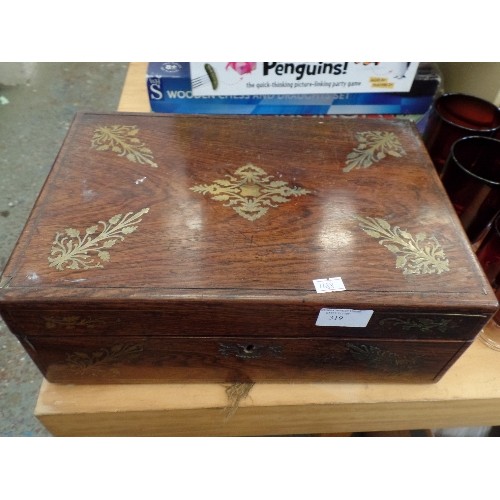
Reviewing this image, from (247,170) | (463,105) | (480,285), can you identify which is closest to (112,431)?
(247,170)

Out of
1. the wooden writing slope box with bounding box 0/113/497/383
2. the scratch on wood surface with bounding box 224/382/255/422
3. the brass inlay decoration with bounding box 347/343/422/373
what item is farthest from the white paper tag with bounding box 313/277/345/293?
the scratch on wood surface with bounding box 224/382/255/422

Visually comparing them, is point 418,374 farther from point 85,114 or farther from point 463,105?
point 85,114

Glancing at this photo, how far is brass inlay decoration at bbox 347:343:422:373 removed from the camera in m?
0.65

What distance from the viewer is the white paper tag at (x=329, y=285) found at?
569 millimetres

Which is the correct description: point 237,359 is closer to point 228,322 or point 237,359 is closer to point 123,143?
point 228,322

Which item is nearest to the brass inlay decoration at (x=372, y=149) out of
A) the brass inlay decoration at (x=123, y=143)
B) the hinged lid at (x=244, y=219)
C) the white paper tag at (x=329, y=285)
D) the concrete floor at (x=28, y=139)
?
the hinged lid at (x=244, y=219)

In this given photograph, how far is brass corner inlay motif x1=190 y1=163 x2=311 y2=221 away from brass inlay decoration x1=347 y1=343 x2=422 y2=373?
0.25 metres

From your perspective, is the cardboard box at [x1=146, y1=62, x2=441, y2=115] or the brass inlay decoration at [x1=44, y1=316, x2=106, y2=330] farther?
the cardboard box at [x1=146, y1=62, x2=441, y2=115]

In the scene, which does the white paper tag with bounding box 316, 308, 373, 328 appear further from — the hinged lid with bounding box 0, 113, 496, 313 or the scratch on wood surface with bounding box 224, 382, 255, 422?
the scratch on wood surface with bounding box 224, 382, 255, 422

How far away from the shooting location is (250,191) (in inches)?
27.1

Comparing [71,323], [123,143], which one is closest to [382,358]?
[71,323]

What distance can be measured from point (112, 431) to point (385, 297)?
49cm

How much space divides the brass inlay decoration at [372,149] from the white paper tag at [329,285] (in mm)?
243

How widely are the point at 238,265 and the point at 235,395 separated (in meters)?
0.24
